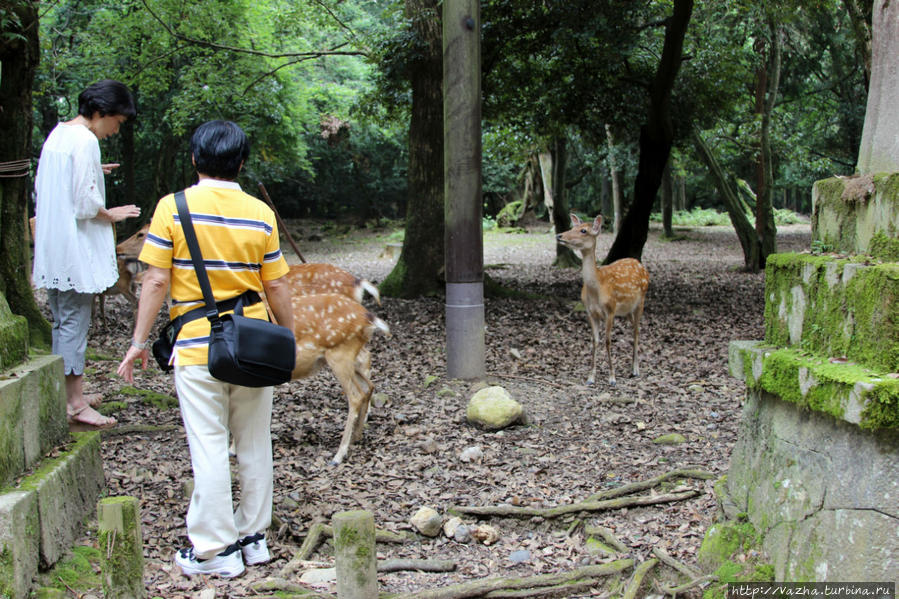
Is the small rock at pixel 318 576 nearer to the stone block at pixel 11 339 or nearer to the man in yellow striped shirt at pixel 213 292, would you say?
the man in yellow striped shirt at pixel 213 292

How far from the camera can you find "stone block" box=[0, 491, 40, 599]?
9.10 feet

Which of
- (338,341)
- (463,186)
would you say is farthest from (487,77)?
(338,341)

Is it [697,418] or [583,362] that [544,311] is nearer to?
[583,362]

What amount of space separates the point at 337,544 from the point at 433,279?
7.72 m

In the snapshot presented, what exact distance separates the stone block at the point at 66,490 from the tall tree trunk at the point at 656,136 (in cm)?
872

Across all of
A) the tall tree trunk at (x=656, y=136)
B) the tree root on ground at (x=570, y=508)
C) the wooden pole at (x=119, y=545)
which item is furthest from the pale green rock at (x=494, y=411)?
the tall tree trunk at (x=656, y=136)

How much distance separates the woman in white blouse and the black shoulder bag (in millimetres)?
1457

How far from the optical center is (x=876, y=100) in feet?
9.96

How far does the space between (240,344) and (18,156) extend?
4385mm

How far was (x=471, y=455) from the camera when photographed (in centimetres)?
505

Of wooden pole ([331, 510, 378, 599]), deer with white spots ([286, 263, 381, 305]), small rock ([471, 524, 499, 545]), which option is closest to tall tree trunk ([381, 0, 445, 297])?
deer with white spots ([286, 263, 381, 305])

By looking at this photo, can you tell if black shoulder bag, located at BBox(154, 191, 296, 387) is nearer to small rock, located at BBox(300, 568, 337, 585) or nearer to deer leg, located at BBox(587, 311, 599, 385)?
small rock, located at BBox(300, 568, 337, 585)

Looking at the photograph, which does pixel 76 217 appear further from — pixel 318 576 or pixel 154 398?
pixel 318 576

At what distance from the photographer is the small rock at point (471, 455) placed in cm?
502
